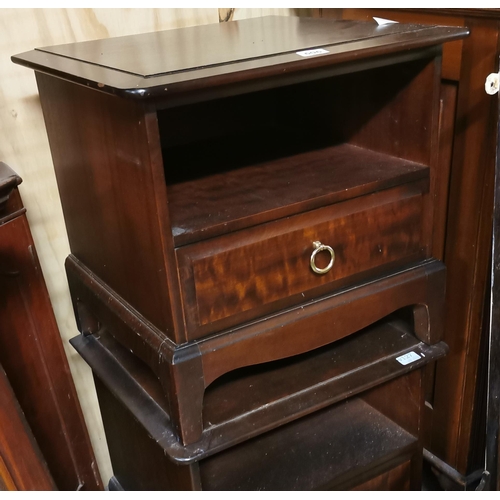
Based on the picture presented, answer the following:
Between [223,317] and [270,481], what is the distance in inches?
16.4

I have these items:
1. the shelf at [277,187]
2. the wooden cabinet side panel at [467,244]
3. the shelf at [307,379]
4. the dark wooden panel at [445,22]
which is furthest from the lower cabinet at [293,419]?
the dark wooden panel at [445,22]

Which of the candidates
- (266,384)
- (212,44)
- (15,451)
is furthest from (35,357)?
(212,44)

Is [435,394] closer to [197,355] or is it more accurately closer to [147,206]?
[197,355]

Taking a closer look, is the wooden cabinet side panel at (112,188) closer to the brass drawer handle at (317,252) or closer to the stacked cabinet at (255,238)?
the stacked cabinet at (255,238)

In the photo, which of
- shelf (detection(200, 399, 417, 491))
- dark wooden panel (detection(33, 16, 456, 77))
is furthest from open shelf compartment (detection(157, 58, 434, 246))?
shelf (detection(200, 399, 417, 491))

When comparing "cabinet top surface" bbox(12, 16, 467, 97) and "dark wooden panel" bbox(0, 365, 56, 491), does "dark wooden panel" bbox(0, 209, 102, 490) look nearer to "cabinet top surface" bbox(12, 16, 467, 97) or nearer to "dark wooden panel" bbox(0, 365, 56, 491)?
"dark wooden panel" bbox(0, 365, 56, 491)

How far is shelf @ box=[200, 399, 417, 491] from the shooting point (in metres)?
1.09

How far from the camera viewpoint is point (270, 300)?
2.84ft

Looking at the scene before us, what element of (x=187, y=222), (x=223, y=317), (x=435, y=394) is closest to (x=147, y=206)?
(x=187, y=222)

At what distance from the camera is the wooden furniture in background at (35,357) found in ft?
3.35

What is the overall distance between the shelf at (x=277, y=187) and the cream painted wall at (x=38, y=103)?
31cm

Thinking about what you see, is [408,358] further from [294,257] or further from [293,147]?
[293,147]

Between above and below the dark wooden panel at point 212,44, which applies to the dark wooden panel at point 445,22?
below

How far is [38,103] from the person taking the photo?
41.5 inches
